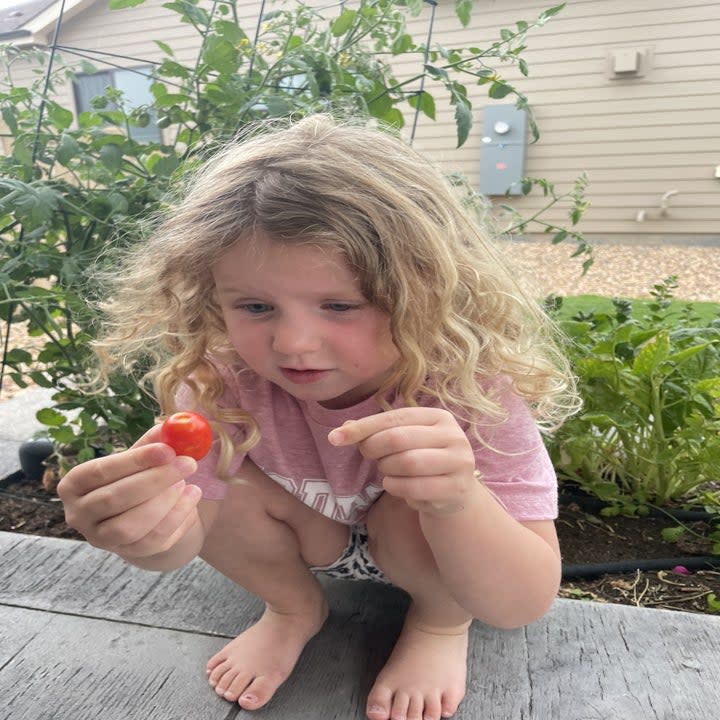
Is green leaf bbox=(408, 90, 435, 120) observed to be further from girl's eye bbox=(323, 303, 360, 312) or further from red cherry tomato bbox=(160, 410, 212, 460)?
red cherry tomato bbox=(160, 410, 212, 460)

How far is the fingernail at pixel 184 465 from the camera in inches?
21.9

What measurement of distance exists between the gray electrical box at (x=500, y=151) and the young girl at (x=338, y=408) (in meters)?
0.99

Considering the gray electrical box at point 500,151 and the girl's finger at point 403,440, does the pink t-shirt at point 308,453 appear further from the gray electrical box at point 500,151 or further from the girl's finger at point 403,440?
the gray electrical box at point 500,151

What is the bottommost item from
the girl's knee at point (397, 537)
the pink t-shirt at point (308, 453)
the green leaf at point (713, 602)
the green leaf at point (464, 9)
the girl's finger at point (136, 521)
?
the green leaf at point (713, 602)

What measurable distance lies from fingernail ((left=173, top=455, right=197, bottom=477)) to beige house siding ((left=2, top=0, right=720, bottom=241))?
140cm

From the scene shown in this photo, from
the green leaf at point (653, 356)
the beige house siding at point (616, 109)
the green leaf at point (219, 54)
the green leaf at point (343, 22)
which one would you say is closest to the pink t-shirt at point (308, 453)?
the green leaf at point (653, 356)

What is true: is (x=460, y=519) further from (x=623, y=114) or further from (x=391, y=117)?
(x=623, y=114)

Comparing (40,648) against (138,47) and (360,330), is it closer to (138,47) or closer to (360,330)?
(360,330)

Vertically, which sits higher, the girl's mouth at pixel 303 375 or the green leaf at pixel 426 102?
the green leaf at pixel 426 102

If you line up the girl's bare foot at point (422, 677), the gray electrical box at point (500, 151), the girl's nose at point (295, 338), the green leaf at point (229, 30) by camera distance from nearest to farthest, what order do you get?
the girl's nose at point (295, 338) < the girl's bare foot at point (422, 677) < the green leaf at point (229, 30) < the gray electrical box at point (500, 151)

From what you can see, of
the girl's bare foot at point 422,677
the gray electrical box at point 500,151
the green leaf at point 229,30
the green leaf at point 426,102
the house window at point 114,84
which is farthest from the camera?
the gray electrical box at point 500,151

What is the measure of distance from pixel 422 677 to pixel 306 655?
174mm

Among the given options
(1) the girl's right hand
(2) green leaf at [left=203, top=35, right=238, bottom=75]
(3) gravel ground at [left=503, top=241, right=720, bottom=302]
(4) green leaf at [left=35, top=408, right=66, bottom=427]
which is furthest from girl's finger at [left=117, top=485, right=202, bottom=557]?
(3) gravel ground at [left=503, top=241, right=720, bottom=302]

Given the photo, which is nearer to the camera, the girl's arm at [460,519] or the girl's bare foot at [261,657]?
the girl's arm at [460,519]
